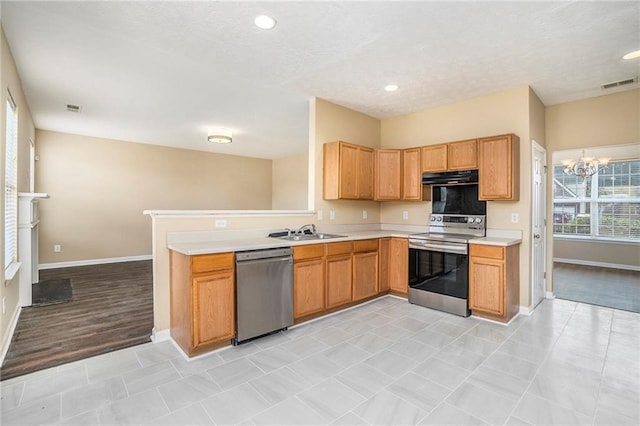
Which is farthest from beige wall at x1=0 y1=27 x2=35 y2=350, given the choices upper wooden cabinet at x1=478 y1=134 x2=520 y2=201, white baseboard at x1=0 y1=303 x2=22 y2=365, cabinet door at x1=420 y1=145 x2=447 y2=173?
upper wooden cabinet at x1=478 y1=134 x2=520 y2=201

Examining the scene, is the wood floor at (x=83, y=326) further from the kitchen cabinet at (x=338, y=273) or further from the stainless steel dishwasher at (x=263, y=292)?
the kitchen cabinet at (x=338, y=273)

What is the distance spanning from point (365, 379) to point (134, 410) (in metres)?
1.52

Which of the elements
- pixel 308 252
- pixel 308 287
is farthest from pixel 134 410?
pixel 308 252

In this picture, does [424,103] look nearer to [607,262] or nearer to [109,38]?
[109,38]

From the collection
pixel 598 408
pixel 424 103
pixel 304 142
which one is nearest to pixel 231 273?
pixel 598 408

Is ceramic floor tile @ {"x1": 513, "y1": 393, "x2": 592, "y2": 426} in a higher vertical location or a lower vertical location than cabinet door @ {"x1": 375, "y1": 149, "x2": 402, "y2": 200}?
lower

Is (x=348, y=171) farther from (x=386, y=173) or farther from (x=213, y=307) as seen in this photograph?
(x=213, y=307)

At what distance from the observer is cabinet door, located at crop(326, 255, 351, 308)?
139 inches

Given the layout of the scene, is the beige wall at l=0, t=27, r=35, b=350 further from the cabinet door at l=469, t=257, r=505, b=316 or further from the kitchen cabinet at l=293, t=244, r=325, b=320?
the cabinet door at l=469, t=257, r=505, b=316

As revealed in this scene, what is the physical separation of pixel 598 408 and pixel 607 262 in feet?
20.5

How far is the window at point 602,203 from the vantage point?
21.0 feet

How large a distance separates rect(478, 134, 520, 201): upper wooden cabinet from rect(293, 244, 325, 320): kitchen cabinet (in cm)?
211

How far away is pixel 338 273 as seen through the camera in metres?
3.63

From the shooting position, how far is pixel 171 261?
296cm
